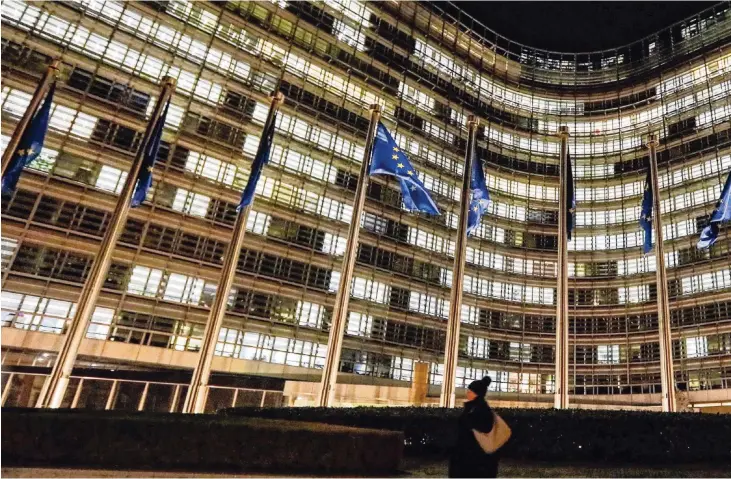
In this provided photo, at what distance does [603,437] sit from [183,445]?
889cm

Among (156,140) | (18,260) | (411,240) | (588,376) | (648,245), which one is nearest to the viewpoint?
(156,140)

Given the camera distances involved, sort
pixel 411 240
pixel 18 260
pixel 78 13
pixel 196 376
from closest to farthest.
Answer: pixel 196 376
pixel 18 260
pixel 78 13
pixel 411 240

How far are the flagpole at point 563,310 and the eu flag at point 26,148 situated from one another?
19.2 metres

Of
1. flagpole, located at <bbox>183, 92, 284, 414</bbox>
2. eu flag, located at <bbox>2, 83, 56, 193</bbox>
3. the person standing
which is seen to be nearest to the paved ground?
the person standing

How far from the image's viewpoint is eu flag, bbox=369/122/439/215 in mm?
18328

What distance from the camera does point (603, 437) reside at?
1112cm

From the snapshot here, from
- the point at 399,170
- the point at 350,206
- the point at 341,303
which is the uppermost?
the point at 350,206

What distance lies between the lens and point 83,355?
1015 inches

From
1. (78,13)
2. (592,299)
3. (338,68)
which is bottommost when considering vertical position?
(592,299)

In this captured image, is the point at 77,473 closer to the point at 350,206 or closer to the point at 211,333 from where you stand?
the point at 211,333

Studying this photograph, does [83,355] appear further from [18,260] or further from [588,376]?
[588,376]

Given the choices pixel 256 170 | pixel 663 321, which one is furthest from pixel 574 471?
pixel 256 170

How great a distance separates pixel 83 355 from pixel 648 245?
90.7 ft

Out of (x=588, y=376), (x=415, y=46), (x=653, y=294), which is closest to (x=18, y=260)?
(x=415, y=46)
